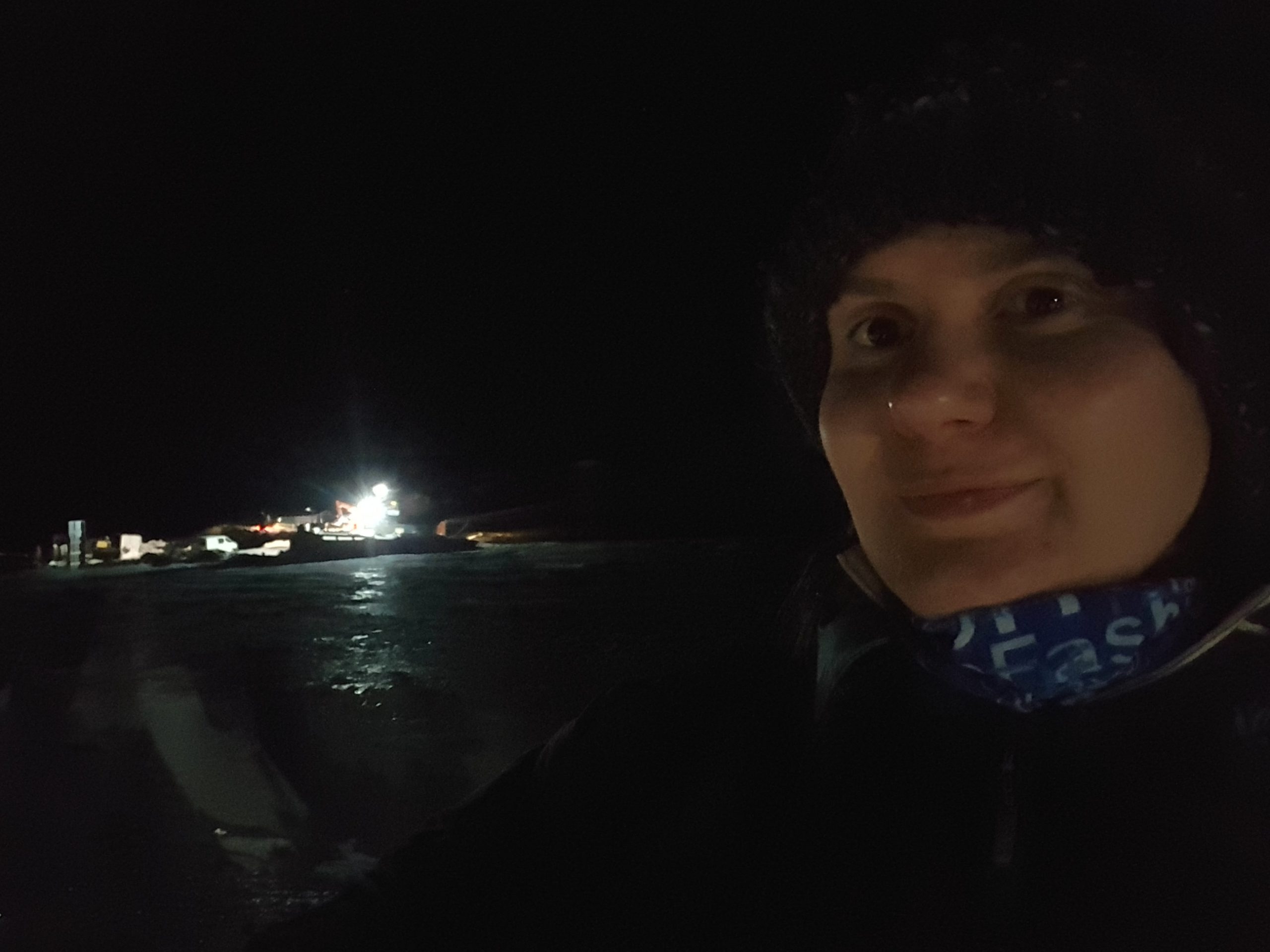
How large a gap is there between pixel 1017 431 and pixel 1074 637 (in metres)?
0.26

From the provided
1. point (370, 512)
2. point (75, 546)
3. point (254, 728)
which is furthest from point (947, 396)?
point (370, 512)

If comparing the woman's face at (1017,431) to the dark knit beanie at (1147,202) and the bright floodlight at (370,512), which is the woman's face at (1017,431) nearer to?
the dark knit beanie at (1147,202)

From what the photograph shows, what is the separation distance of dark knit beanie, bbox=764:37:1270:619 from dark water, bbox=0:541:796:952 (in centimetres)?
85

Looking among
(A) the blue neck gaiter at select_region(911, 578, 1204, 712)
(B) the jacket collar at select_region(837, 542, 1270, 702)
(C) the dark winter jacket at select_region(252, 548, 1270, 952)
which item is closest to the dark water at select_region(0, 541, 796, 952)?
(C) the dark winter jacket at select_region(252, 548, 1270, 952)

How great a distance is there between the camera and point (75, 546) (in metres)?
21.8

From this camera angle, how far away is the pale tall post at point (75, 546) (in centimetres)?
2173

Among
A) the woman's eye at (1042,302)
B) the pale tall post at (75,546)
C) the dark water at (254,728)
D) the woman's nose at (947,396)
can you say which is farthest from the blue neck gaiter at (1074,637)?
the pale tall post at (75,546)

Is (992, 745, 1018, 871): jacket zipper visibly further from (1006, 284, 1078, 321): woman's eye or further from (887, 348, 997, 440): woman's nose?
(1006, 284, 1078, 321): woman's eye

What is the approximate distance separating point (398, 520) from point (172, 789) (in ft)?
128

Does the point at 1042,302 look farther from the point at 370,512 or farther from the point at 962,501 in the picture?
the point at 370,512

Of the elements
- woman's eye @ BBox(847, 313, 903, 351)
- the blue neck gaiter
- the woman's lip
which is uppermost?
woman's eye @ BBox(847, 313, 903, 351)

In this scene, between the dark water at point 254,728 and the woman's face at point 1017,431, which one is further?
the dark water at point 254,728

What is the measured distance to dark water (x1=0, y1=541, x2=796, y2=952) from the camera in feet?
10.1

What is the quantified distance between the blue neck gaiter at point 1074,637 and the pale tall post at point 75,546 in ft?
79.2
